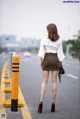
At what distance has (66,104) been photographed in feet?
31.2

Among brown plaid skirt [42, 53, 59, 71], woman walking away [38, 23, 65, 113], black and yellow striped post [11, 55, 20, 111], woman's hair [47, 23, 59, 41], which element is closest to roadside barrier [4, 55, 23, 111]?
black and yellow striped post [11, 55, 20, 111]

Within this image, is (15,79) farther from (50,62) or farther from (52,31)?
(52,31)

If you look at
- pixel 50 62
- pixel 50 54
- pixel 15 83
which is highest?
pixel 50 54

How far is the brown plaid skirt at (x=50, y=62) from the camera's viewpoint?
27.7 ft

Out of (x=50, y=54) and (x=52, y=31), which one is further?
(x=50, y=54)

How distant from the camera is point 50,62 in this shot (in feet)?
27.7

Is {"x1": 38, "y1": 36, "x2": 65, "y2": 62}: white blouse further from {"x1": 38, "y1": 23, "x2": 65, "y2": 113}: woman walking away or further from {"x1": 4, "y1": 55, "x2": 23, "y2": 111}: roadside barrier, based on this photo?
{"x1": 4, "y1": 55, "x2": 23, "y2": 111}: roadside barrier

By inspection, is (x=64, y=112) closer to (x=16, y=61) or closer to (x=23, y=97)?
(x=16, y=61)

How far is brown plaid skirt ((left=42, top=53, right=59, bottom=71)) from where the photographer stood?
8.43m

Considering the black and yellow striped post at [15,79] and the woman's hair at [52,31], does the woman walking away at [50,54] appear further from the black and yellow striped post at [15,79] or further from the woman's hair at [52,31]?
the black and yellow striped post at [15,79]

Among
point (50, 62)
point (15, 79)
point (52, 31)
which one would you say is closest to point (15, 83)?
point (15, 79)

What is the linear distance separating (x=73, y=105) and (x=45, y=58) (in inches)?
56.4

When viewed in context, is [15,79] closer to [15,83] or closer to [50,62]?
[15,83]

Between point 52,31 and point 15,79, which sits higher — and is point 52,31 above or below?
above
